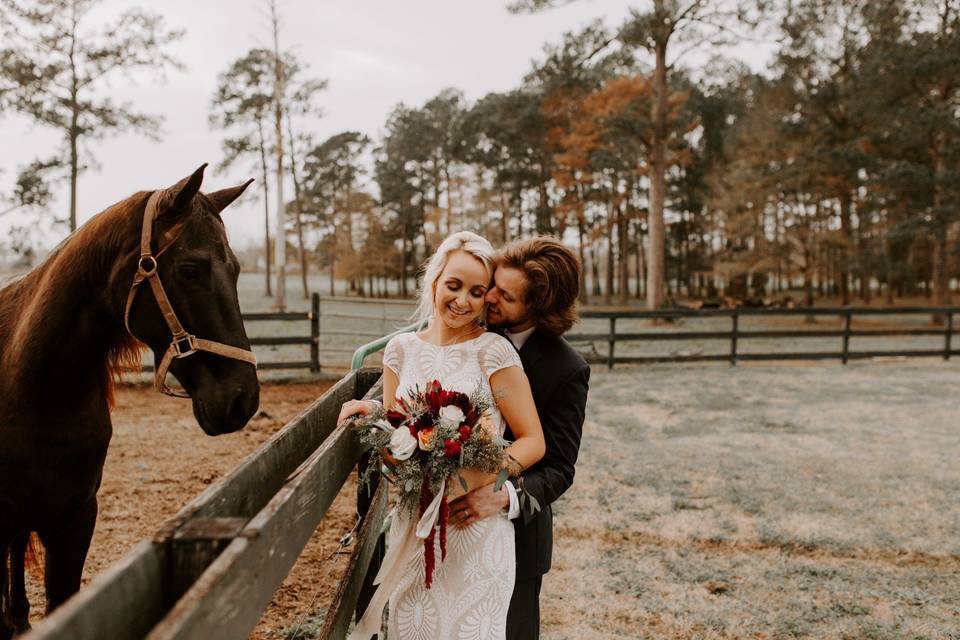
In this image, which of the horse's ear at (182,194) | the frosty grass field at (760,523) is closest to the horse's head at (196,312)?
the horse's ear at (182,194)

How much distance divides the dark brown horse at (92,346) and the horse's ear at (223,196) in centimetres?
8

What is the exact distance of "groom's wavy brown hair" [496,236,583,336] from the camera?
5.94 ft

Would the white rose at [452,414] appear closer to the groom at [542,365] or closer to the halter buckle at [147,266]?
the groom at [542,365]

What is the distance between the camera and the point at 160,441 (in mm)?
6453

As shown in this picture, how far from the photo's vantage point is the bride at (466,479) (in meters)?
1.66

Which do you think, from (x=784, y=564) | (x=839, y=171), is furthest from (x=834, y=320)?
(x=784, y=564)

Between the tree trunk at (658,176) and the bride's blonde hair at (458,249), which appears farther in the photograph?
the tree trunk at (658,176)

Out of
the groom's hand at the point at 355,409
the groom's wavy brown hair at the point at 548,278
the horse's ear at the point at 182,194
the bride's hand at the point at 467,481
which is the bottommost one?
the bride's hand at the point at 467,481

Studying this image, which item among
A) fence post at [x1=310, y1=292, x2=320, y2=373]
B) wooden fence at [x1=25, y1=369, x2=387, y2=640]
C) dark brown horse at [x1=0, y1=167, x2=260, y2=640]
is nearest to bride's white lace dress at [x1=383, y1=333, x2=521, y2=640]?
wooden fence at [x1=25, y1=369, x2=387, y2=640]

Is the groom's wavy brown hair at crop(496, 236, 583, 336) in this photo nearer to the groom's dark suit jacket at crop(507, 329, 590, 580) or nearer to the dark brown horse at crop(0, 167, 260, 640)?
the groom's dark suit jacket at crop(507, 329, 590, 580)

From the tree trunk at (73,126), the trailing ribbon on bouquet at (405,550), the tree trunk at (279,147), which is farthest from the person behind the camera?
the tree trunk at (279,147)

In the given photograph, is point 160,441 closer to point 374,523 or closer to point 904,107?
point 374,523

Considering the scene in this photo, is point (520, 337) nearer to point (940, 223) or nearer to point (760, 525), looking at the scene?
point (760, 525)

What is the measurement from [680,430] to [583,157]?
74.9ft
